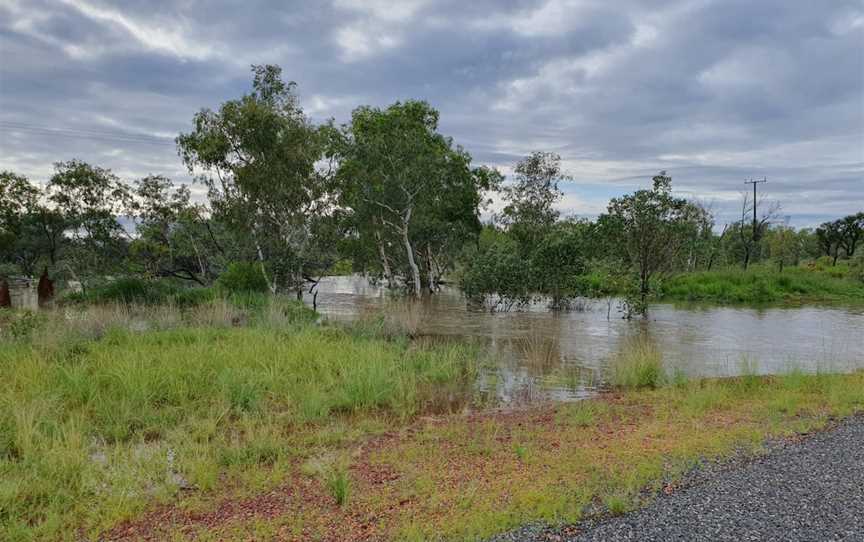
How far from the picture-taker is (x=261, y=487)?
15.1ft

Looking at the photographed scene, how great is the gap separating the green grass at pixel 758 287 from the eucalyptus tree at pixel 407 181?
1208 centimetres

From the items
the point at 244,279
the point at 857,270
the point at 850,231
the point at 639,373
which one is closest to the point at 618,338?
the point at 639,373

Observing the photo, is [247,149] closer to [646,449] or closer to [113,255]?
[113,255]

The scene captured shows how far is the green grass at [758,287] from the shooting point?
28.0 m

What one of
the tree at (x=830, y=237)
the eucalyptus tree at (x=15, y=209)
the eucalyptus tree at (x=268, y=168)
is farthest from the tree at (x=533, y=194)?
the tree at (x=830, y=237)

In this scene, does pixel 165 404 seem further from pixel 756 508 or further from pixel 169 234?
pixel 169 234

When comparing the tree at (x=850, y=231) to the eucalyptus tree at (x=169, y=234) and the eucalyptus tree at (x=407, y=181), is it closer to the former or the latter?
the eucalyptus tree at (x=407, y=181)

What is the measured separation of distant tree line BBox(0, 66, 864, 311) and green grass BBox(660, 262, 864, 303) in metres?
7.06

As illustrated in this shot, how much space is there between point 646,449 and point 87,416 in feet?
20.5

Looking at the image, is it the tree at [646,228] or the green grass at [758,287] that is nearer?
the tree at [646,228]

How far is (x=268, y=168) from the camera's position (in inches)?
742

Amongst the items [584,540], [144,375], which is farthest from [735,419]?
[144,375]

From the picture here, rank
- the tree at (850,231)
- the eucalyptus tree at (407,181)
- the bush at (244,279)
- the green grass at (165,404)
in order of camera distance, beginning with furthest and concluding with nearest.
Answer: the tree at (850,231) → the eucalyptus tree at (407,181) → the bush at (244,279) → the green grass at (165,404)

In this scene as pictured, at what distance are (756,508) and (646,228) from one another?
56.3 ft
